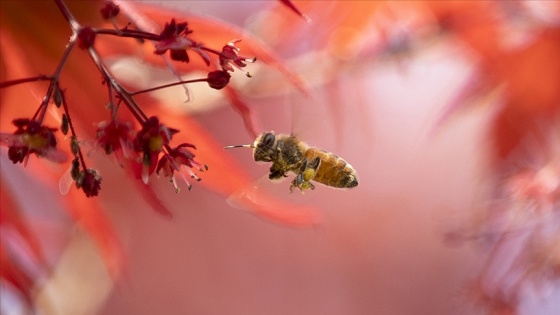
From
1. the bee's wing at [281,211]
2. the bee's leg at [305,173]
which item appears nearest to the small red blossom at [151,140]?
the bee's leg at [305,173]

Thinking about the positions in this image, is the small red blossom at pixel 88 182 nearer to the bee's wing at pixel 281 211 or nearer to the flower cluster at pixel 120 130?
the flower cluster at pixel 120 130

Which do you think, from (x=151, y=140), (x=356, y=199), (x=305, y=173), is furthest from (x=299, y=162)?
(x=356, y=199)

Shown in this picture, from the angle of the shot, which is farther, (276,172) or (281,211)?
(281,211)

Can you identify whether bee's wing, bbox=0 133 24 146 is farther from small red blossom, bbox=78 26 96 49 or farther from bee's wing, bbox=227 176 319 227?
bee's wing, bbox=227 176 319 227

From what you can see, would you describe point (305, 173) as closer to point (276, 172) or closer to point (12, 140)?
point (276, 172)

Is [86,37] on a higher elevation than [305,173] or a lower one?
higher

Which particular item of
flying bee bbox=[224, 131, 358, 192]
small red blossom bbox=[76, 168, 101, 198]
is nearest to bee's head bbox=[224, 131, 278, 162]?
flying bee bbox=[224, 131, 358, 192]

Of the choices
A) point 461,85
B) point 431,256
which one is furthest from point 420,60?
point 431,256
